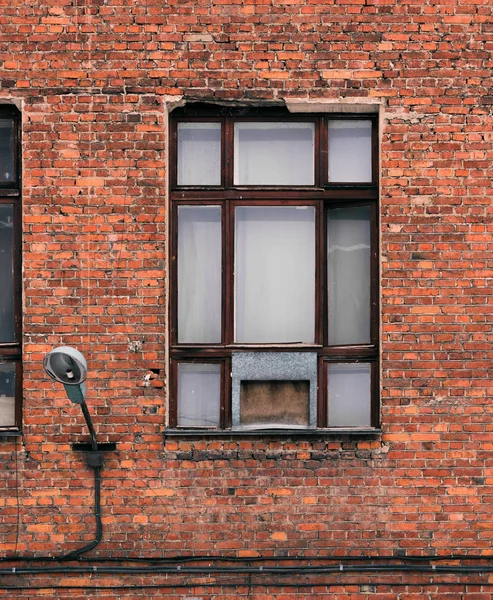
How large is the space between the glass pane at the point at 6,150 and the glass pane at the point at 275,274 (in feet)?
6.36

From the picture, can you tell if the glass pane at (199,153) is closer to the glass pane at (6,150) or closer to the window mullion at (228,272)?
the window mullion at (228,272)

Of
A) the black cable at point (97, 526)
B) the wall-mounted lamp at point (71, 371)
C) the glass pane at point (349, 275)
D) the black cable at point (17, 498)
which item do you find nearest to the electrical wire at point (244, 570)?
the black cable at point (97, 526)

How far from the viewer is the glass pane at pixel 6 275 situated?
709 centimetres

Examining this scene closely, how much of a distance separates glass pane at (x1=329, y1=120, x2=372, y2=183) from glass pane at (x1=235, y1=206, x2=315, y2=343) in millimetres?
409

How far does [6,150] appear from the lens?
712 cm

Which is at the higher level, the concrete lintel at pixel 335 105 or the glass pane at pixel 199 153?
the concrete lintel at pixel 335 105

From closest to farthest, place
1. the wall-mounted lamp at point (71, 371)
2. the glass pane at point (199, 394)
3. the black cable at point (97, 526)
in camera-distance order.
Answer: the wall-mounted lamp at point (71, 371)
the black cable at point (97, 526)
the glass pane at point (199, 394)

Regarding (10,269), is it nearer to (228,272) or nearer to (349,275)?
(228,272)

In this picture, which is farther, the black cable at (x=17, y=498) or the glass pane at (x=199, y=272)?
the glass pane at (x=199, y=272)

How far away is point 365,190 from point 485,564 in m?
3.19

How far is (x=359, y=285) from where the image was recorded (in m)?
7.16

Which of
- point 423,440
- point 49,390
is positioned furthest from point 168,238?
point 423,440

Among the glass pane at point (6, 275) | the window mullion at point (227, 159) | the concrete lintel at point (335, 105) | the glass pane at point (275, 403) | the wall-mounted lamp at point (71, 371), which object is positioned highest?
the concrete lintel at point (335, 105)

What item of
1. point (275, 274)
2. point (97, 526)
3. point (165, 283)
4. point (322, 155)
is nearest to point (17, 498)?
point (97, 526)
